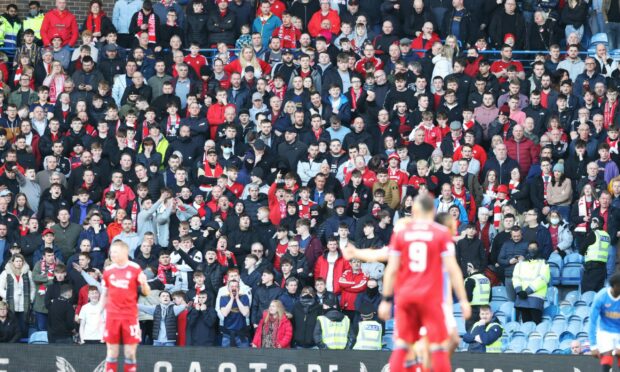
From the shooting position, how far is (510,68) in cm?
2603

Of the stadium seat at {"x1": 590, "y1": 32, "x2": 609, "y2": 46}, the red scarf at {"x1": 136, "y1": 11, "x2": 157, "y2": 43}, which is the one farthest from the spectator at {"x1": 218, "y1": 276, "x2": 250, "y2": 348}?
the stadium seat at {"x1": 590, "y1": 32, "x2": 609, "y2": 46}

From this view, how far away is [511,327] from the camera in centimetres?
2184

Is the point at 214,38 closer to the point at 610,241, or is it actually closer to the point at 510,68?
the point at 510,68

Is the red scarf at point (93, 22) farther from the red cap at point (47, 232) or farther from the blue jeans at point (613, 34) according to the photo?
the blue jeans at point (613, 34)

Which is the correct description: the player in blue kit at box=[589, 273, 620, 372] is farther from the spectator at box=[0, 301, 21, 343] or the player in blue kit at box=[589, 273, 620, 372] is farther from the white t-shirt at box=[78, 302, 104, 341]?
the spectator at box=[0, 301, 21, 343]

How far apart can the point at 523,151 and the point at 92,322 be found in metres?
8.27

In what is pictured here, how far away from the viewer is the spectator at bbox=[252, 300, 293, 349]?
21594 millimetres

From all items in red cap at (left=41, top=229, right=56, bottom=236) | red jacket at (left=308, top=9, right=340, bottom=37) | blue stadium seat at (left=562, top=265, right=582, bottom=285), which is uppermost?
red jacket at (left=308, top=9, right=340, bottom=37)

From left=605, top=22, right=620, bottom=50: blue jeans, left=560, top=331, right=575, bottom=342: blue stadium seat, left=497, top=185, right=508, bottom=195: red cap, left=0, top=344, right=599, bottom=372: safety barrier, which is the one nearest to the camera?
left=0, top=344, right=599, bottom=372: safety barrier

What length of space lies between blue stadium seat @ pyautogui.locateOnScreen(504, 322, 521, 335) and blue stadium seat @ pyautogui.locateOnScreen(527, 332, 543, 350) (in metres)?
0.28

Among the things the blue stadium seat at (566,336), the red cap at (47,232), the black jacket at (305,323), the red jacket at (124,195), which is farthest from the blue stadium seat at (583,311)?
the red cap at (47,232)

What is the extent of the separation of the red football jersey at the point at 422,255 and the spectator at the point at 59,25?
16.4 metres

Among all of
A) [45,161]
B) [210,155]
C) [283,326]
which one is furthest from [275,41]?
[283,326]

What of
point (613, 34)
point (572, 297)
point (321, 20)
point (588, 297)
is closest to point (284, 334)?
point (572, 297)
